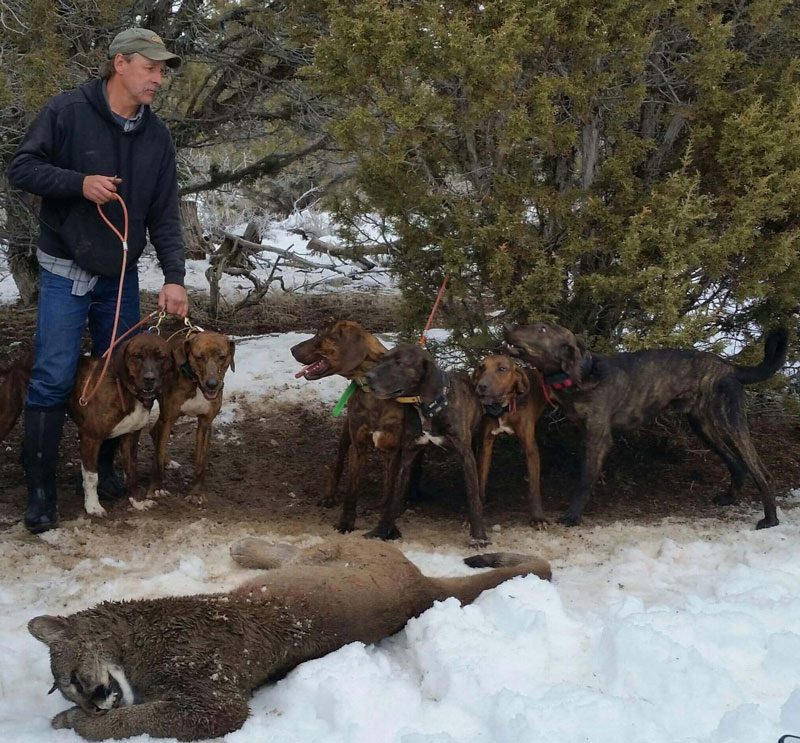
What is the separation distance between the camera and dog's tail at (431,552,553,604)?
439 centimetres

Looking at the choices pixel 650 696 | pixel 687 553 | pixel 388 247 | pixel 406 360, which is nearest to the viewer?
pixel 650 696

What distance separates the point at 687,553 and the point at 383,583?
2.15m

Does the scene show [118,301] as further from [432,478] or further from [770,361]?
[770,361]

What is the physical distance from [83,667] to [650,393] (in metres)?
4.31

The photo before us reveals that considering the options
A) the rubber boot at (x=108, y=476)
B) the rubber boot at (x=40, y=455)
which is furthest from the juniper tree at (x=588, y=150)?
the rubber boot at (x=40, y=455)

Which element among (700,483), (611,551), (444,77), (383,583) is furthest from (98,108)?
(700,483)

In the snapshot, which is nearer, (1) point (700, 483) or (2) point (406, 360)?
(2) point (406, 360)

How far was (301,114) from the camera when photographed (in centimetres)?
922

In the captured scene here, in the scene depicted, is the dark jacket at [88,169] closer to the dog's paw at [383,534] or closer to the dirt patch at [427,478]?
the dirt patch at [427,478]

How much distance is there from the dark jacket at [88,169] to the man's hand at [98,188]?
0.07 meters

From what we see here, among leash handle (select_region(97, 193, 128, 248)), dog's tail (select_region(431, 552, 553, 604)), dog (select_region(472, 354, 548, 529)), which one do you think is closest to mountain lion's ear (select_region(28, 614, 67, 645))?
dog's tail (select_region(431, 552, 553, 604))

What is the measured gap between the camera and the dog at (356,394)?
5.89 m

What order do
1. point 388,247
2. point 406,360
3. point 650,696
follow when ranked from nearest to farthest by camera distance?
point 650,696 < point 406,360 < point 388,247

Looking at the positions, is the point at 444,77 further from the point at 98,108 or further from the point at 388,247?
the point at 98,108
